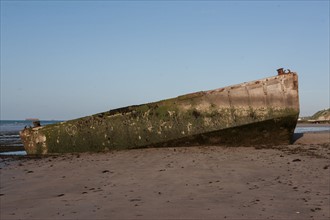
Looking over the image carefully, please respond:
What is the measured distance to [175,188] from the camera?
401cm

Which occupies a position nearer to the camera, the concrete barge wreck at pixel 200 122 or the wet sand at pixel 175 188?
the wet sand at pixel 175 188

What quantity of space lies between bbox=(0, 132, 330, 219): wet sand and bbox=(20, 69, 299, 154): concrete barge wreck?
1.67 meters

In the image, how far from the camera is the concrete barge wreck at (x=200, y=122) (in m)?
8.19

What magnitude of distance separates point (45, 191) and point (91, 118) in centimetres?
463

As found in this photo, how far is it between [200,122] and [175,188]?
4.44 metres

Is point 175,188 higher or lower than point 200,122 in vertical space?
lower

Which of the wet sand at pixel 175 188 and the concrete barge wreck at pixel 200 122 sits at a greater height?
the concrete barge wreck at pixel 200 122

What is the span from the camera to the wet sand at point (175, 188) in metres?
3.04

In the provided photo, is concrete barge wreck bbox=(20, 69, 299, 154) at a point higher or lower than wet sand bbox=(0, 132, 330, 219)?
higher

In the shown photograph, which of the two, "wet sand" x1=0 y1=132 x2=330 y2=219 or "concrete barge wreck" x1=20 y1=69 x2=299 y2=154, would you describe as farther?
"concrete barge wreck" x1=20 y1=69 x2=299 y2=154

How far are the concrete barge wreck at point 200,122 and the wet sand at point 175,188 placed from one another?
5.47ft

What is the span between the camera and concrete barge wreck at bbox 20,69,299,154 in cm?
819

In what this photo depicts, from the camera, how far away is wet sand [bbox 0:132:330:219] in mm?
3043

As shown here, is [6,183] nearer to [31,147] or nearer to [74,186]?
[74,186]
